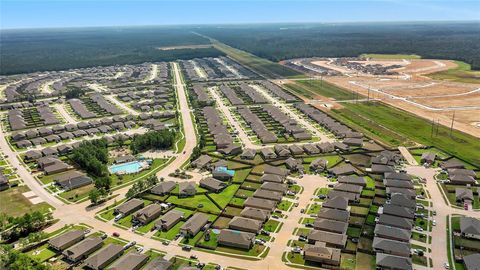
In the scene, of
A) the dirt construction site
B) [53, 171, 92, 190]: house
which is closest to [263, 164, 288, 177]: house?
[53, 171, 92, 190]: house

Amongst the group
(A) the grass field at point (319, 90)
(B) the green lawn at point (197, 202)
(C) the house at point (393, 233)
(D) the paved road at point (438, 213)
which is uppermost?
(A) the grass field at point (319, 90)

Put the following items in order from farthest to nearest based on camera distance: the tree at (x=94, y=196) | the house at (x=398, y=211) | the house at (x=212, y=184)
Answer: the house at (x=212, y=184) < the tree at (x=94, y=196) < the house at (x=398, y=211)

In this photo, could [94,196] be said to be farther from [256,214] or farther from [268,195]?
[268,195]

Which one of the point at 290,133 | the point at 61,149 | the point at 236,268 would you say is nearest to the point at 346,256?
the point at 236,268

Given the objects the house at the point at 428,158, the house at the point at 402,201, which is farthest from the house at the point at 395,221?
the house at the point at 428,158

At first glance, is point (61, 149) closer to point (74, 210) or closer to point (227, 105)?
point (74, 210)

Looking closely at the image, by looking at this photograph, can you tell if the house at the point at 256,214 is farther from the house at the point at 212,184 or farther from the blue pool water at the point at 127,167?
the blue pool water at the point at 127,167
